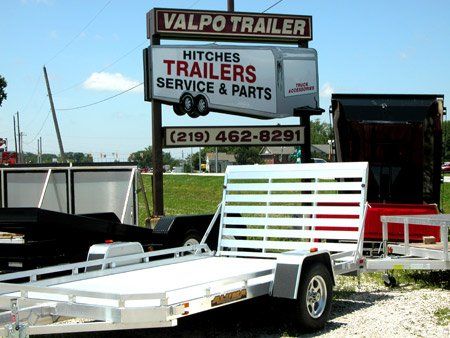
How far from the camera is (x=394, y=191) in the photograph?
42.8 ft

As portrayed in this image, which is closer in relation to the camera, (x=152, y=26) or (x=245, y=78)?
(x=152, y=26)

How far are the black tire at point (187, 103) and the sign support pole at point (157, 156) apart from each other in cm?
57

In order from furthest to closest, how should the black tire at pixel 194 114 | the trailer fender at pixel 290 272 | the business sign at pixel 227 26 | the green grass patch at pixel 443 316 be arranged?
the black tire at pixel 194 114 < the business sign at pixel 227 26 < the green grass patch at pixel 443 316 < the trailer fender at pixel 290 272

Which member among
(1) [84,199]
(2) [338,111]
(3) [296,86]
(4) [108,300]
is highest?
(3) [296,86]

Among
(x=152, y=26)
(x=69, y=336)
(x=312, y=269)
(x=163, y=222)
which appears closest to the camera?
(x=312, y=269)

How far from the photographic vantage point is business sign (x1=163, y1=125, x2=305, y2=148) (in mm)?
16281

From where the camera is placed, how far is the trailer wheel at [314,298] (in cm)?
695

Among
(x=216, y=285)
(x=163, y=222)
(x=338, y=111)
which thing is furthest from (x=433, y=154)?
(x=216, y=285)

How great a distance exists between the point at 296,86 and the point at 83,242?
9809 millimetres

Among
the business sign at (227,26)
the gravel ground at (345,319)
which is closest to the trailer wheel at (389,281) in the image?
the gravel ground at (345,319)

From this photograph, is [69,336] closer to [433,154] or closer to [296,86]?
[433,154]

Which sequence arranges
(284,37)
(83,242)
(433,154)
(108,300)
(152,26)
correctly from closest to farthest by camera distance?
(108,300) → (83,242) → (433,154) → (152,26) → (284,37)

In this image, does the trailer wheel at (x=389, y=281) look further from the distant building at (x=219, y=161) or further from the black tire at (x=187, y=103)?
the distant building at (x=219, y=161)

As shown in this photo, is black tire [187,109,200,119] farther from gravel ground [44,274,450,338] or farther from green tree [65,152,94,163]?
green tree [65,152,94,163]
